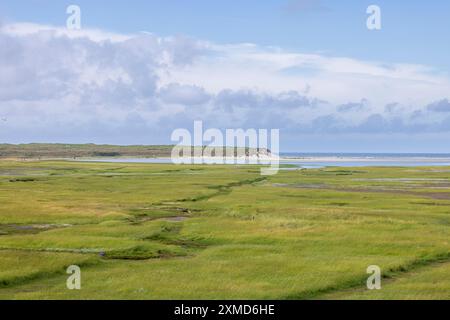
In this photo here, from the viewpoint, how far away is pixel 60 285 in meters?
27.4

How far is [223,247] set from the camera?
36.4m

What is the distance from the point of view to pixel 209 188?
84.9m

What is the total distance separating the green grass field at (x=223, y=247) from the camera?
1047 inches

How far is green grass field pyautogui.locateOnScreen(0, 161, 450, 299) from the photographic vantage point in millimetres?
26594

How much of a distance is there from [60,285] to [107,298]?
145 inches

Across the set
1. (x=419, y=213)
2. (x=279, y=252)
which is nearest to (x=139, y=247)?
(x=279, y=252)

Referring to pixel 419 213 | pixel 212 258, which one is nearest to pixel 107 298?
pixel 212 258
